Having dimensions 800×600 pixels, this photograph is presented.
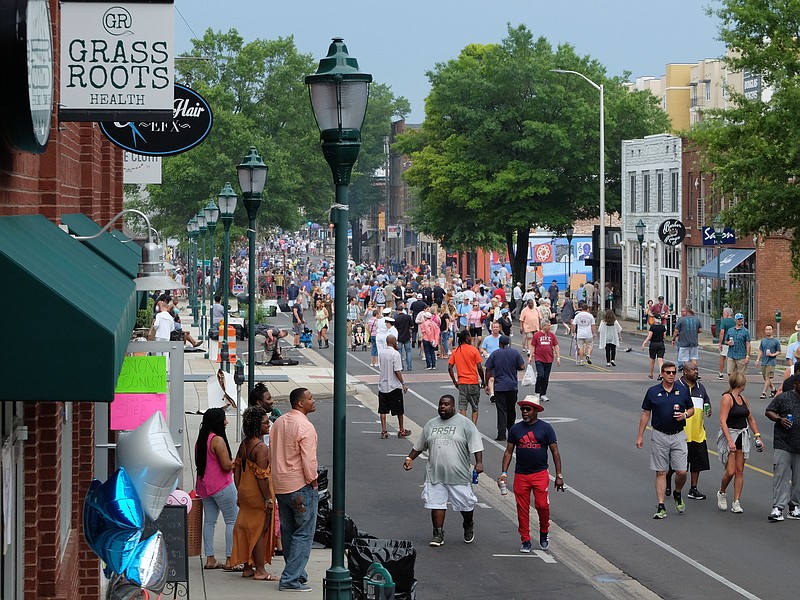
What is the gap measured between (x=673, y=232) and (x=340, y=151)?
46.9m

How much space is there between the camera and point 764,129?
35.1 meters

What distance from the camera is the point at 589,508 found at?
1691 cm

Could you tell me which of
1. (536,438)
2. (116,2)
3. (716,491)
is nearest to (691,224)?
(716,491)

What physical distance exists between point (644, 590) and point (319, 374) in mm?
22690

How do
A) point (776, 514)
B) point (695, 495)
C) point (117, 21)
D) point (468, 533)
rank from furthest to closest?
point (695, 495), point (776, 514), point (468, 533), point (117, 21)

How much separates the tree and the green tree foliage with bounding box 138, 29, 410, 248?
1245cm

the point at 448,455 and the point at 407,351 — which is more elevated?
the point at 407,351

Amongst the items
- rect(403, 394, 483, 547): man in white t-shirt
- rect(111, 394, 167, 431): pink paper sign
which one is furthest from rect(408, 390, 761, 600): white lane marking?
rect(111, 394, 167, 431): pink paper sign

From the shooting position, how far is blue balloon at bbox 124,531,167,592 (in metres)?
7.84

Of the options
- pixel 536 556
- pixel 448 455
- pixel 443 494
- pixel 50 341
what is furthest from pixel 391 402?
pixel 50 341

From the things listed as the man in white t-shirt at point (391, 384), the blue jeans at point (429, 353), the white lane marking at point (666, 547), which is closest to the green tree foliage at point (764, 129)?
the blue jeans at point (429, 353)

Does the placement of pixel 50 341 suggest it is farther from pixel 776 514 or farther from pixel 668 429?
pixel 776 514

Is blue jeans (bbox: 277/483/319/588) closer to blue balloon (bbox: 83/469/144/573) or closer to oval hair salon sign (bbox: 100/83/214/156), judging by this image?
oval hair salon sign (bbox: 100/83/214/156)

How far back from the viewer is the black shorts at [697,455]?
671 inches
